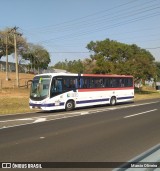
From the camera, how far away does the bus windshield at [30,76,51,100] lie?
23.8 m

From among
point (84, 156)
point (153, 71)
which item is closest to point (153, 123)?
point (84, 156)

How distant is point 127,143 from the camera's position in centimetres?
1110

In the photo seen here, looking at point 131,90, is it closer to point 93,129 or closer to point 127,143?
point 93,129

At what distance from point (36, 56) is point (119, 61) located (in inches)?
1207

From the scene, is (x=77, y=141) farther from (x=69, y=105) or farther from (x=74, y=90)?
(x=74, y=90)

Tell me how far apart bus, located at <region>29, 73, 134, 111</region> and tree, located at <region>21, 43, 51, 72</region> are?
50524mm

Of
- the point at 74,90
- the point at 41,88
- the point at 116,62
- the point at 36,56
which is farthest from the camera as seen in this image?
the point at 36,56

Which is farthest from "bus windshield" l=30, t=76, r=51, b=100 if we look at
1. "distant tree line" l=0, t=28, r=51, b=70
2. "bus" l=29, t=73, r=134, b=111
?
"distant tree line" l=0, t=28, r=51, b=70

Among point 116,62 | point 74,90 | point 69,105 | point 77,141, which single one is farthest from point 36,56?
point 77,141

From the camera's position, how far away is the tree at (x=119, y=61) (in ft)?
197

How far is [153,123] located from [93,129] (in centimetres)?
359

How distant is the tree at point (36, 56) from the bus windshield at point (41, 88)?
55.6 m

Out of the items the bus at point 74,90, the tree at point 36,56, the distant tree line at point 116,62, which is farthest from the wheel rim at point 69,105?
the tree at point 36,56

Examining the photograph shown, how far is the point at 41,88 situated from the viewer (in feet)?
78.9
